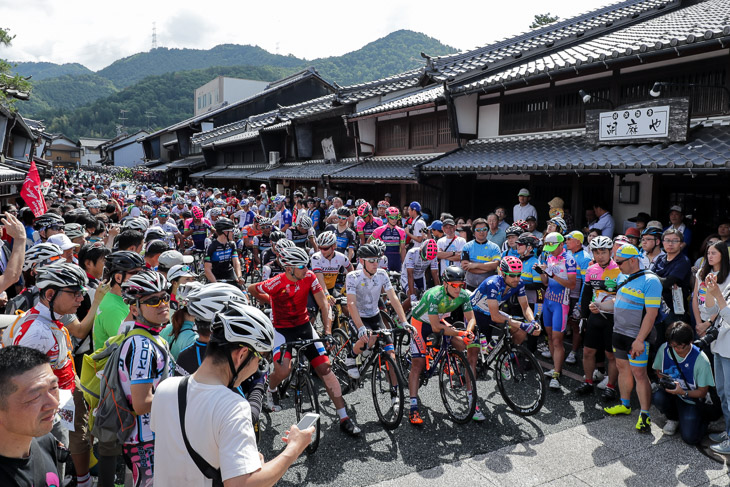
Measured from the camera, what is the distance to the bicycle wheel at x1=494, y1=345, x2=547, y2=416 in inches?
246

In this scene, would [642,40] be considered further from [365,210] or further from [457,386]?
[457,386]

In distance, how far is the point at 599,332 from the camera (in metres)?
6.82

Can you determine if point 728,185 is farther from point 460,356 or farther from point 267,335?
point 267,335

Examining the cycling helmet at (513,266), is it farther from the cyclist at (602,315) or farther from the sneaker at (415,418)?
the sneaker at (415,418)

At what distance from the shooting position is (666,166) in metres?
8.19

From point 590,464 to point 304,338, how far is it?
3615 mm

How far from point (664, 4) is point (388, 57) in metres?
95.8

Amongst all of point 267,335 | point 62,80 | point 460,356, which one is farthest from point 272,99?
point 62,80

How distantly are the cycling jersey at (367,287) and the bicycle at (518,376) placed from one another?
1.65 m

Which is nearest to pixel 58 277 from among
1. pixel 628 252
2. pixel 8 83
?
pixel 628 252

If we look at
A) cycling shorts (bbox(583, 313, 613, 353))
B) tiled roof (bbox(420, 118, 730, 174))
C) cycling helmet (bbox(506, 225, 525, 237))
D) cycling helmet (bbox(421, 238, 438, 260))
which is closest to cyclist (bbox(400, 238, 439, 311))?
cycling helmet (bbox(421, 238, 438, 260))

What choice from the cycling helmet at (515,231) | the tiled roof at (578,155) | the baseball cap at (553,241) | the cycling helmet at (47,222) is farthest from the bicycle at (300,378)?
the tiled roof at (578,155)

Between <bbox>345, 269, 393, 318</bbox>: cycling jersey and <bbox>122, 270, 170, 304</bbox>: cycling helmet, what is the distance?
3374mm

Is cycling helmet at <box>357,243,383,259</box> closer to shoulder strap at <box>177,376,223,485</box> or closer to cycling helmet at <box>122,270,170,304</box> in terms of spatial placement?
cycling helmet at <box>122,270,170,304</box>
